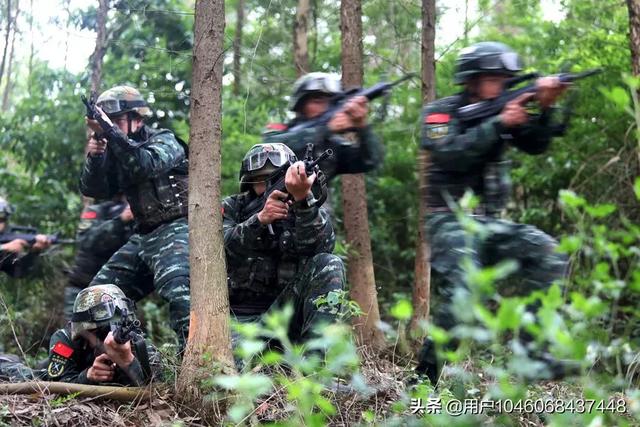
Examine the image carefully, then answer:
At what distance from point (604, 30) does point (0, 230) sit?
633 centimetres

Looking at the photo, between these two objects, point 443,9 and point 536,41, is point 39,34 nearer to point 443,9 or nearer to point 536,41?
point 443,9

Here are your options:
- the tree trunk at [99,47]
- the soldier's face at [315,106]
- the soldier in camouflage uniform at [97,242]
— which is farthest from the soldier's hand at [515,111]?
the tree trunk at [99,47]

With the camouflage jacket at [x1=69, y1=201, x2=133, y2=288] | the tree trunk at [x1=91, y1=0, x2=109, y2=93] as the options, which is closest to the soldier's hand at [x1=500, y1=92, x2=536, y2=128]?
the camouflage jacket at [x1=69, y1=201, x2=133, y2=288]

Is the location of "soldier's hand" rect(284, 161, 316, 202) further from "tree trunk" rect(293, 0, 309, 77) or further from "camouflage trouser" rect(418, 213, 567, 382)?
"tree trunk" rect(293, 0, 309, 77)

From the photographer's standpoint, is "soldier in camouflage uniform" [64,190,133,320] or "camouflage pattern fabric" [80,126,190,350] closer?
"camouflage pattern fabric" [80,126,190,350]

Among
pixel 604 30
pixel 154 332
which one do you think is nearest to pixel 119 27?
pixel 154 332

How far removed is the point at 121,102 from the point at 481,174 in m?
2.93

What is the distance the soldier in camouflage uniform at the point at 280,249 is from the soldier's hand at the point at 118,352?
95 centimetres

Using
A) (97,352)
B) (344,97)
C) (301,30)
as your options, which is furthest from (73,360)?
(301,30)

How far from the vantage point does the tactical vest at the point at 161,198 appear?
5465 millimetres

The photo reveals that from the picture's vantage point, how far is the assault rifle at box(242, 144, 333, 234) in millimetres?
4309

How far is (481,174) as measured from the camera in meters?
3.98

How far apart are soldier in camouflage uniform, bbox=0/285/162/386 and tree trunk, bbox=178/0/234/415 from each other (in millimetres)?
366

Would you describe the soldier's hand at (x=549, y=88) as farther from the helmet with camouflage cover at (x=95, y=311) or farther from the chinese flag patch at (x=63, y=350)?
the chinese flag patch at (x=63, y=350)
